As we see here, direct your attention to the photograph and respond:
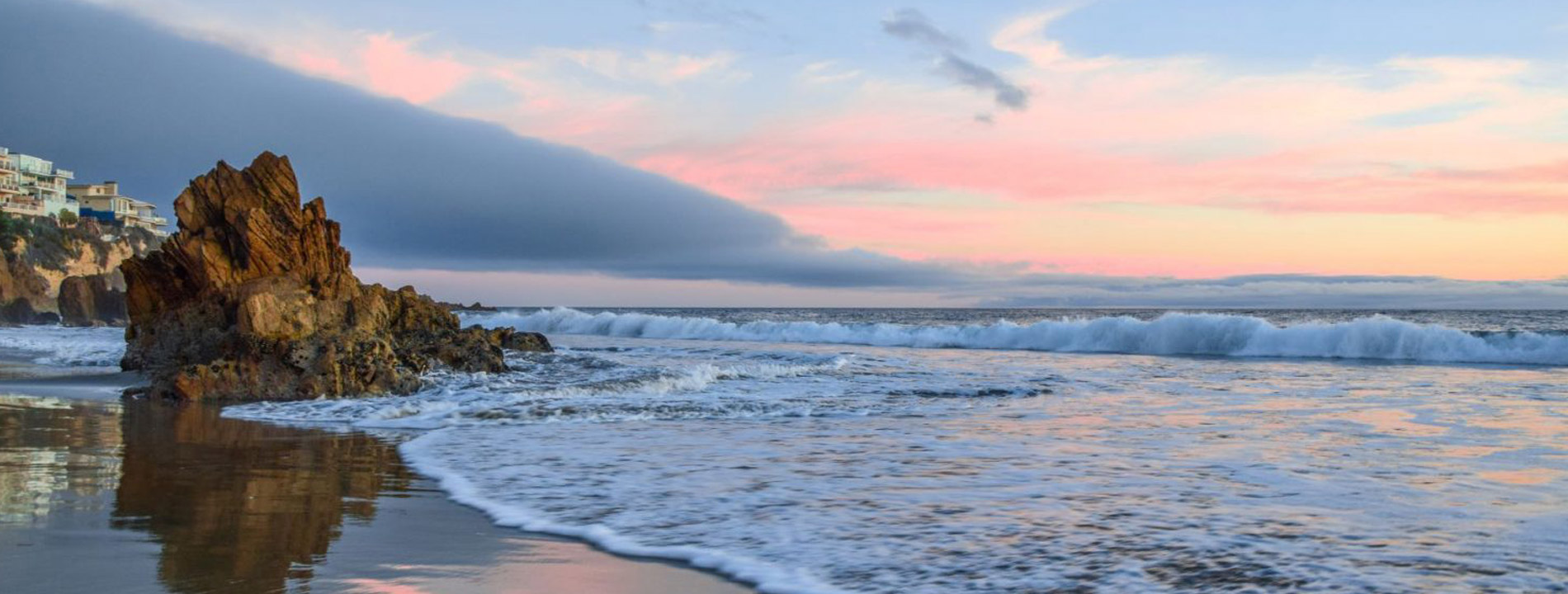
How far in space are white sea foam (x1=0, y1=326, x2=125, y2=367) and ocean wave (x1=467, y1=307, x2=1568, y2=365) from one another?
2078 centimetres

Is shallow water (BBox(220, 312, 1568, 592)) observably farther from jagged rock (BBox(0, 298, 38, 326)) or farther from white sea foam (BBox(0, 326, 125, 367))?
jagged rock (BBox(0, 298, 38, 326))

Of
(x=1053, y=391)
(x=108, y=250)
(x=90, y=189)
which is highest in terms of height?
(x=90, y=189)

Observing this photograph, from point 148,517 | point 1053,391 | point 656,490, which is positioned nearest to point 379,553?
point 148,517

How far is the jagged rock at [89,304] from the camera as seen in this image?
51.3 meters

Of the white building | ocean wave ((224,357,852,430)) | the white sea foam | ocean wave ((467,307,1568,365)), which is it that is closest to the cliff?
the white building

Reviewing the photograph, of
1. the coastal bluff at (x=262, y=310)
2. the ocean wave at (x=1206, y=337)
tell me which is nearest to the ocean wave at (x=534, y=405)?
the coastal bluff at (x=262, y=310)

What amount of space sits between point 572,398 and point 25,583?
9.81 meters

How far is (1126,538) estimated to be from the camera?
543cm

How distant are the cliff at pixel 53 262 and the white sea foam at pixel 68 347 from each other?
23.3 metres

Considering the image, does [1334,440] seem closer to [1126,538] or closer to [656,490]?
[1126,538]

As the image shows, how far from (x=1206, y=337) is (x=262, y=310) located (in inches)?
1039

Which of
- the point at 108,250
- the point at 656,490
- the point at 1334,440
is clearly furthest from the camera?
the point at 108,250

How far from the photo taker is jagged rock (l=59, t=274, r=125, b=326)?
5134 centimetres

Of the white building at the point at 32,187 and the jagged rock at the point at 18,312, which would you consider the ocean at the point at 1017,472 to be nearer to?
the jagged rock at the point at 18,312
